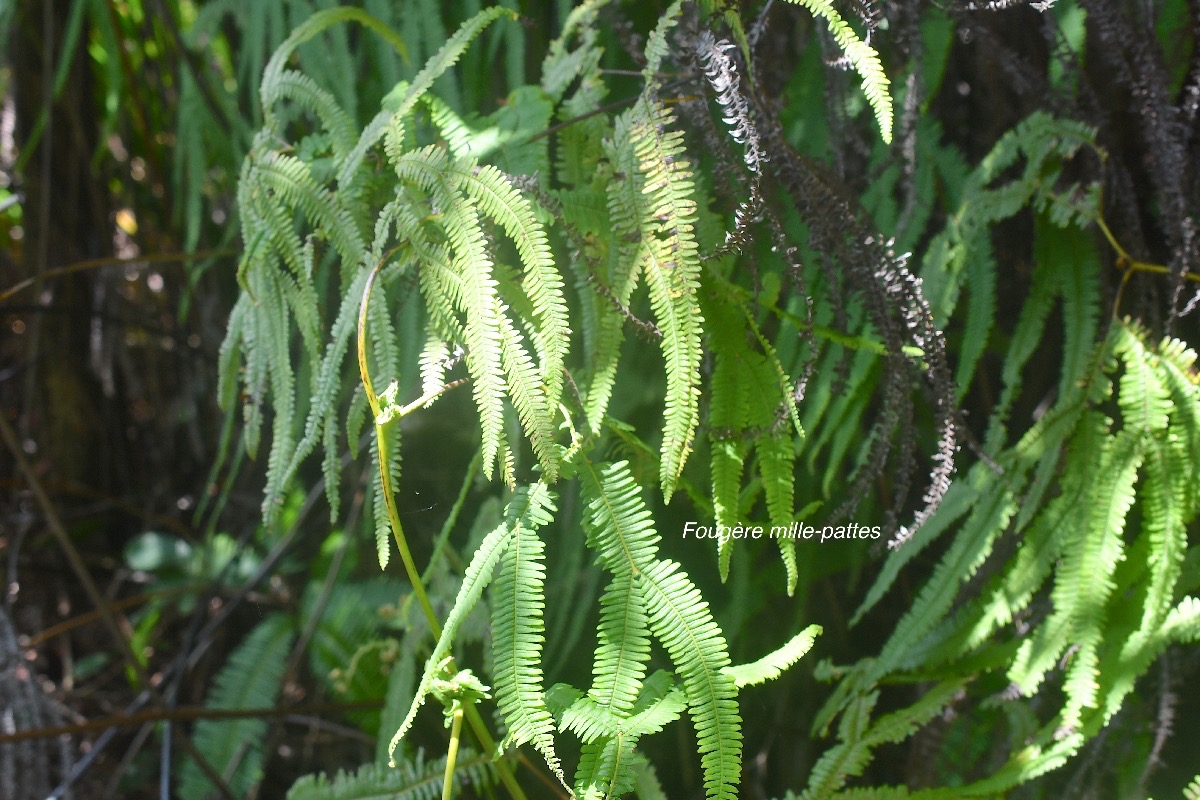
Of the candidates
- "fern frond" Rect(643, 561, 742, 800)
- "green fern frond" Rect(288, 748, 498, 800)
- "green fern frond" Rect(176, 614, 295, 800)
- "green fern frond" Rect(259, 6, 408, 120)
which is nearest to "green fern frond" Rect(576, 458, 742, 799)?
"fern frond" Rect(643, 561, 742, 800)

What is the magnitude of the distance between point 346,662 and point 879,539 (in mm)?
866

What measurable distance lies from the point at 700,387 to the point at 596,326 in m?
0.11

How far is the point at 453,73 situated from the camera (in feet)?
3.01

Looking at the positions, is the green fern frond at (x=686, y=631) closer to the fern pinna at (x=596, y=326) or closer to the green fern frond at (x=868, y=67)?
the fern pinna at (x=596, y=326)

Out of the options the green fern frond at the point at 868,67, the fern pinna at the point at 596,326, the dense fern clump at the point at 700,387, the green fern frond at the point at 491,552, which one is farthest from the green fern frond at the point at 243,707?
the green fern frond at the point at 868,67

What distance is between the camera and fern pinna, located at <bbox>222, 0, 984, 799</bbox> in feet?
1.73

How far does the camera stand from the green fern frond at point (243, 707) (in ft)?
4.20

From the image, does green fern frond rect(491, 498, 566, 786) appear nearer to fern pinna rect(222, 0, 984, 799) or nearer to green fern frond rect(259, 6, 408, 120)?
fern pinna rect(222, 0, 984, 799)

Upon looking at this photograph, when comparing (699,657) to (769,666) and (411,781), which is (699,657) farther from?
(411,781)

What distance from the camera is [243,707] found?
133cm

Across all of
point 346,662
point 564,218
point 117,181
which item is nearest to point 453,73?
point 564,218

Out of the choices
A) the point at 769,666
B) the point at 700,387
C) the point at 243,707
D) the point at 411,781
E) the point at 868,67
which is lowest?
the point at 243,707

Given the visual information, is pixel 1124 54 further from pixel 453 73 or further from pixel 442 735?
pixel 442 735

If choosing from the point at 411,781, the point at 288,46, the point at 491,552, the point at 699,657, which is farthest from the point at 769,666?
the point at 288,46
